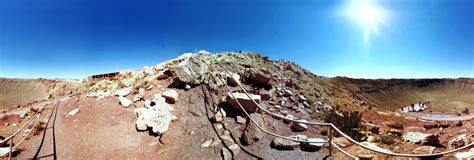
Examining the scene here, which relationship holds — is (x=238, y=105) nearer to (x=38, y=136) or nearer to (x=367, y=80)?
(x=38, y=136)

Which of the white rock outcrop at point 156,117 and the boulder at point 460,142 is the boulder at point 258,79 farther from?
the boulder at point 460,142

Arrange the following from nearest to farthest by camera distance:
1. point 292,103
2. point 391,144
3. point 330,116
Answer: point 391,144 < point 330,116 < point 292,103

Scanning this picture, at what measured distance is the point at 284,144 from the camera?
27.6ft

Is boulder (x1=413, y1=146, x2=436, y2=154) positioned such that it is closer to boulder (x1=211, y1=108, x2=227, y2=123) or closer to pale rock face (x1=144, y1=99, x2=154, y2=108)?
boulder (x1=211, y1=108, x2=227, y2=123)

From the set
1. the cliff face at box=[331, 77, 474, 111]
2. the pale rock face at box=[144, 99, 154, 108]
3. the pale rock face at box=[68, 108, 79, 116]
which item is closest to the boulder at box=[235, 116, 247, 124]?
the pale rock face at box=[144, 99, 154, 108]

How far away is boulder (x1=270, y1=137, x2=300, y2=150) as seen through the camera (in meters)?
8.30

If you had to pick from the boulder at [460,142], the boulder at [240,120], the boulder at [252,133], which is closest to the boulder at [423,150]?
the boulder at [460,142]

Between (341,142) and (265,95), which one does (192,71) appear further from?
(341,142)

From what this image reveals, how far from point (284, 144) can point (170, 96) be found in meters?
5.54

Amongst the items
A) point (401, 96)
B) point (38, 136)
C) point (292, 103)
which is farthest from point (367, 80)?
point (38, 136)

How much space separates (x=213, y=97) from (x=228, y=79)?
1.47 metres

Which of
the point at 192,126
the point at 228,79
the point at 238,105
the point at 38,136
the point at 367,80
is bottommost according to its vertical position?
the point at 38,136

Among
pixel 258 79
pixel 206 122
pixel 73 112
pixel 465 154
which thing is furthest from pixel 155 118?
pixel 465 154

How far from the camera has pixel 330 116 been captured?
38.2 ft
